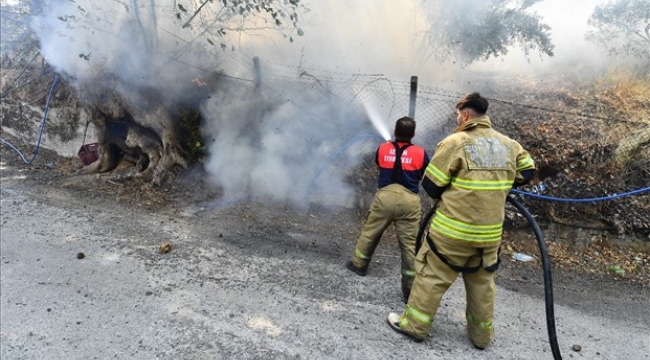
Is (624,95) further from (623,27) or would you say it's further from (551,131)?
(623,27)

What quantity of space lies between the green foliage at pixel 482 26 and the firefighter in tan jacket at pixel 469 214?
209 inches

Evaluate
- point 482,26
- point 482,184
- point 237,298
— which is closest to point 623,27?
point 482,26

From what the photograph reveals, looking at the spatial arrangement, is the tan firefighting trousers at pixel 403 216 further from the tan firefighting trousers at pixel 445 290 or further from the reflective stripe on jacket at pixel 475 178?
the reflective stripe on jacket at pixel 475 178

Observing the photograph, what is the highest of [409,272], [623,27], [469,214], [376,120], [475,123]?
Answer: [623,27]

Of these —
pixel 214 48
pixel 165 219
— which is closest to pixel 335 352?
pixel 165 219

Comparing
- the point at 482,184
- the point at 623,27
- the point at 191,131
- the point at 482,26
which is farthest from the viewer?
the point at 623,27

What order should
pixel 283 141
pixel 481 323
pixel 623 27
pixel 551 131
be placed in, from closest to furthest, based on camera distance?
1. pixel 481 323
2. pixel 551 131
3. pixel 283 141
4. pixel 623 27

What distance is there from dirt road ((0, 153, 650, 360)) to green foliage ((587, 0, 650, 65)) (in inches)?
252

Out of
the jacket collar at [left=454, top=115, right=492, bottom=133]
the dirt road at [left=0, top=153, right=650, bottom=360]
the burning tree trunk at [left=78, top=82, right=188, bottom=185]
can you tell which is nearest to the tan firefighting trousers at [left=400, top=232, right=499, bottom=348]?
the dirt road at [left=0, top=153, right=650, bottom=360]

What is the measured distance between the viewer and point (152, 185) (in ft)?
19.4

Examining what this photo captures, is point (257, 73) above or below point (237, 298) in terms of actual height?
above

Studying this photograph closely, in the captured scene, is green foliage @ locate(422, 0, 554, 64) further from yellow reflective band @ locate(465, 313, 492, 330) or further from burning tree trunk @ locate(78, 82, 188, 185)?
yellow reflective band @ locate(465, 313, 492, 330)

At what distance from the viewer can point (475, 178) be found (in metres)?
2.61

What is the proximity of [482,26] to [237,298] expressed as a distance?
658 centimetres
